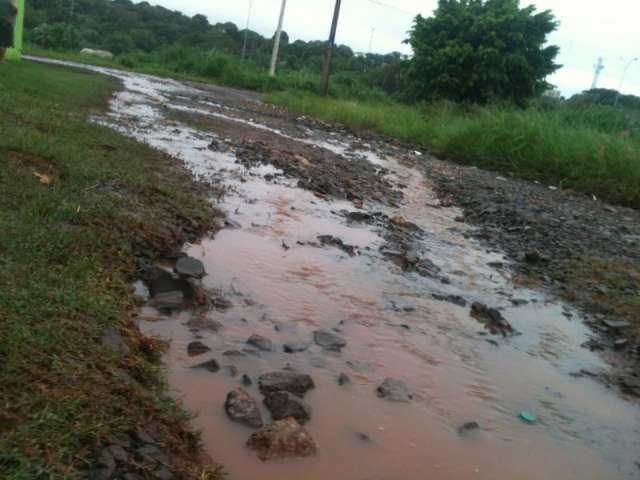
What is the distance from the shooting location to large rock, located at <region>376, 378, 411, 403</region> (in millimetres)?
2828

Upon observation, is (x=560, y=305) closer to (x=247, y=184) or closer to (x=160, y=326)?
(x=160, y=326)

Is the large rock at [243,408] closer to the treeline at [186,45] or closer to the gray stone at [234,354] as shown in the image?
the gray stone at [234,354]

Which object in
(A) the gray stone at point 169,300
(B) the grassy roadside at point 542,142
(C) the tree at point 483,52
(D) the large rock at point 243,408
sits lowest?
(D) the large rock at point 243,408

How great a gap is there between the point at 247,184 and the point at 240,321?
144 inches

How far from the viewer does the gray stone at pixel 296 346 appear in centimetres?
312

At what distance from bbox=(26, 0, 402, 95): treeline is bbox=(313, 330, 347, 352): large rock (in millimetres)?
23652

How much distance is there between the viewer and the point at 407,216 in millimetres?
7023

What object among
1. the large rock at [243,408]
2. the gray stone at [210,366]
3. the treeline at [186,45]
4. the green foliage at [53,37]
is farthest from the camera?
the treeline at [186,45]

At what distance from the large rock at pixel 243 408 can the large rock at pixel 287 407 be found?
7 cm

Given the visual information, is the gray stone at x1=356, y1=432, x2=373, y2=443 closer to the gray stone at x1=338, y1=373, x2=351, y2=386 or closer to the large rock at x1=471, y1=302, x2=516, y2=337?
the gray stone at x1=338, y1=373, x2=351, y2=386

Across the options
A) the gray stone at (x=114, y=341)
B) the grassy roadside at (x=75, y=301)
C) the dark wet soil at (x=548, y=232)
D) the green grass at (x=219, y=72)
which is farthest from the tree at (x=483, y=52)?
the gray stone at (x=114, y=341)

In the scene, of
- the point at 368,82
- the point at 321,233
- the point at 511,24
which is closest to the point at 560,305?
the point at 321,233

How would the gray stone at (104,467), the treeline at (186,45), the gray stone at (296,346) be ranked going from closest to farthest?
the gray stone at (104,467)
the gray stone at (296,346)
the treeline at (186,45)

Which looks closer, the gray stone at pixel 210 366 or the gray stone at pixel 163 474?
the gray stone at pixel 163 474
